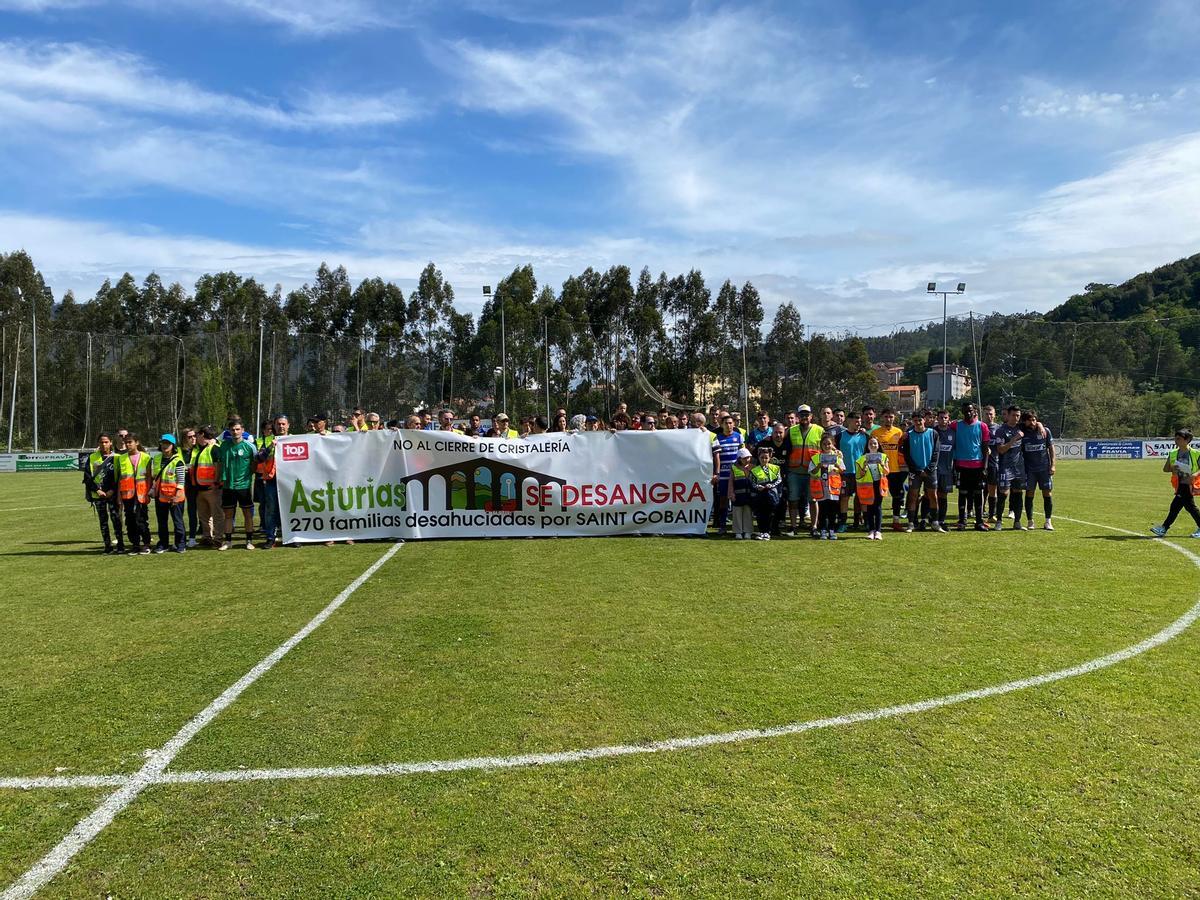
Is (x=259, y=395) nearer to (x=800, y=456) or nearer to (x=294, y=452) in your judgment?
(x=294, y=452)

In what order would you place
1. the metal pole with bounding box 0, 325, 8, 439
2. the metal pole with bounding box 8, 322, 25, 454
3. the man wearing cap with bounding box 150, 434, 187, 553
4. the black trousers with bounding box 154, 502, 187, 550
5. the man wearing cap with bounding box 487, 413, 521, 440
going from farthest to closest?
→ 1. the metal pole with bounding box 0, 325, 8, 439
2. the metal pole with bounding box 8, 322, 25, 454
3. the man wearing cap with bounding box 487, 413, 521, 440
4. the black trousers with bounding box 154, 502, 187, 550
5. the man wearing cap with bounding box 150, 434, 187, 553

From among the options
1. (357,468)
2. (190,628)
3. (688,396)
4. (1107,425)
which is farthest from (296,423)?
(1107,425)

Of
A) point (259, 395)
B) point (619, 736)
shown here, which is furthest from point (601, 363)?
point (619, 736)

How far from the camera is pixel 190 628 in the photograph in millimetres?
6199

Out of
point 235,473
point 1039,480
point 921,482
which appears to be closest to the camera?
point 235,473

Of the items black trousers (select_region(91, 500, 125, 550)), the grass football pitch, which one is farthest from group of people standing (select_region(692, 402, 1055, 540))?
black trousers (select_region(91, 500, 125, 550))

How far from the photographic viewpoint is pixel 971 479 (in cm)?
1168

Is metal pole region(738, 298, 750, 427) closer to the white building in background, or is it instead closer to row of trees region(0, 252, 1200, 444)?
row of trees region(0, 252, 1200, 444)

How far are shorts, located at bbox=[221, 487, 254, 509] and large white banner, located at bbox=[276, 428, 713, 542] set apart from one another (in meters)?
0.49

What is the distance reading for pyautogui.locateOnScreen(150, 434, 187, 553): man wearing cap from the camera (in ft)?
33.7

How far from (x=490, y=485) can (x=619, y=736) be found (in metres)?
7.48

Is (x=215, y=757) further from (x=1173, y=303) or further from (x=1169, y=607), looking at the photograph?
(x=1173, y=303)

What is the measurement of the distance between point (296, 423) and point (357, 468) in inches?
1240

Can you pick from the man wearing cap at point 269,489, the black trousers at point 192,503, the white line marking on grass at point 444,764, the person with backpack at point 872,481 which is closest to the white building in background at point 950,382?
the person with backpack at point 872,481
